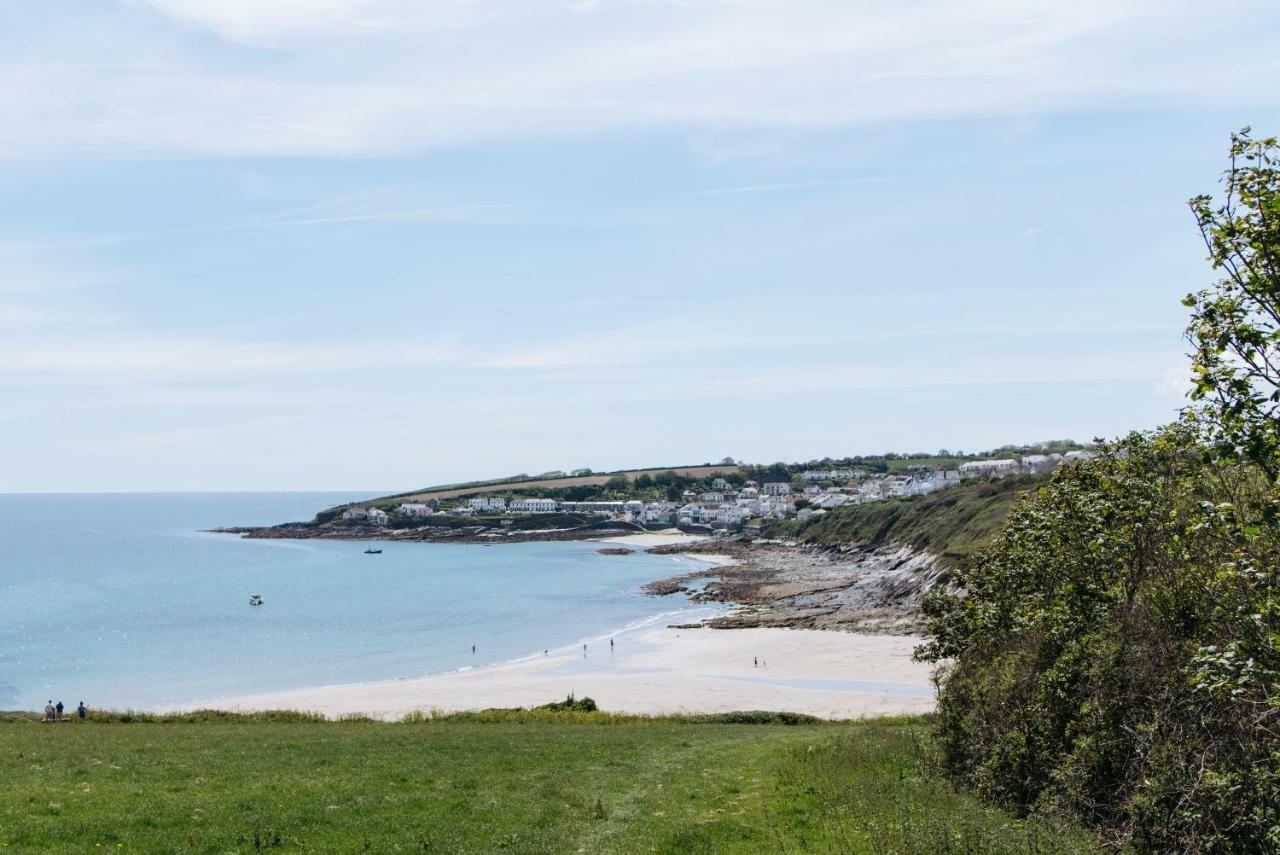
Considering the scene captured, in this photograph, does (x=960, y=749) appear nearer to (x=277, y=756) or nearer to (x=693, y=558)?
(x=277, y=756)

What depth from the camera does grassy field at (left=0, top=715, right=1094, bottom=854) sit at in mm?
14359

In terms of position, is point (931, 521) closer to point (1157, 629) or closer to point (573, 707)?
point (573, 707)

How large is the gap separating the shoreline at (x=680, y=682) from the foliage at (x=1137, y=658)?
24811 millimetres

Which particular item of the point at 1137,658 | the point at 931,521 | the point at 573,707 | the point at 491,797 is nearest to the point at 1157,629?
the point at 1137,658

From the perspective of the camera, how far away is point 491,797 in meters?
18.5

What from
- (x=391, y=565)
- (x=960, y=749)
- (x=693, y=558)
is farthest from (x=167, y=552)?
(x=960, y=749)

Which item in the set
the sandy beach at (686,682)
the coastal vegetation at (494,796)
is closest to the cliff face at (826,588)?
the sandy beach at (686,682)

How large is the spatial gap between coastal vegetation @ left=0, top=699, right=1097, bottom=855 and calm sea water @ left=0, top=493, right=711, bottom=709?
35.3 m

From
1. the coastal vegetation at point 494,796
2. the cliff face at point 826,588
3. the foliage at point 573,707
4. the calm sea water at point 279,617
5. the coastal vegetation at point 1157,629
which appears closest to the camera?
the coastal vegetation at point 1157,629

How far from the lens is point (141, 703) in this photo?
52812 mm

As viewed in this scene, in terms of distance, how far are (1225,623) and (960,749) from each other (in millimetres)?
7394

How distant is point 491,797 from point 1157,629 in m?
12.8

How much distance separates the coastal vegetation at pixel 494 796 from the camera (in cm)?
1435

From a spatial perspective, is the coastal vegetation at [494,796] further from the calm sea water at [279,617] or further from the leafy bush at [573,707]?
the calm sea water at [279,617]
